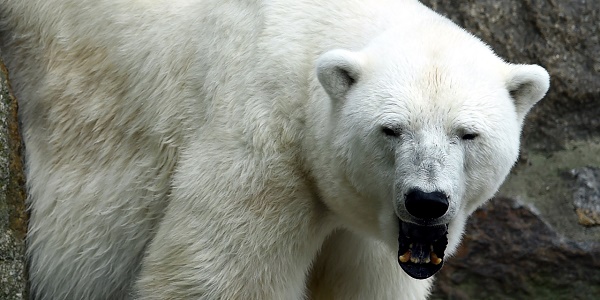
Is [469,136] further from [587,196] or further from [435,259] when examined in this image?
[587,196]

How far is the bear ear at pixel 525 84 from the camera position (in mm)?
3379

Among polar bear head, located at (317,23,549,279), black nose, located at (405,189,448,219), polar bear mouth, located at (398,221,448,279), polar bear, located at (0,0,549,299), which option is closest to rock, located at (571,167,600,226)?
polar bear, located at (0,0,549,299)

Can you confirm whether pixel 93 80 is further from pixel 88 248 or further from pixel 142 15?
pixel 88 248

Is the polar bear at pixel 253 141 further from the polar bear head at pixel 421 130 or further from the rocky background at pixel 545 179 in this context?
the rocky background at pixel 545 179

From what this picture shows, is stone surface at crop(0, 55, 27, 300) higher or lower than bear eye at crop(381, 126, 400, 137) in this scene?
lower

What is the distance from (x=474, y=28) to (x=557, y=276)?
4.21 ft

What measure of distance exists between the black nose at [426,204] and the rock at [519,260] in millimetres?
1950

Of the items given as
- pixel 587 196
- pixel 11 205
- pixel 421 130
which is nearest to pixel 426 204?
pixel 421 130

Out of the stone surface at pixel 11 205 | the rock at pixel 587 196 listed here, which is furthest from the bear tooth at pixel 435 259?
the rock at pixel 587 196

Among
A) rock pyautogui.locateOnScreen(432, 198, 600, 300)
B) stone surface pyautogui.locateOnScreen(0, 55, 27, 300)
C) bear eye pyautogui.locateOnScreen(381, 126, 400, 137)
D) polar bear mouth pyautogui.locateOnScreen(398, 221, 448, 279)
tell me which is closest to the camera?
bear eye pyautogui.locateOnScreen(381, 126, 400, 137)

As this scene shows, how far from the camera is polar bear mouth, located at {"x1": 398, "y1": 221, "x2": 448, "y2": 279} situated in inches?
130

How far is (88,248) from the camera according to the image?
4.14m

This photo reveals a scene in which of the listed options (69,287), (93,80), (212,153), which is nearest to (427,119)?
(212,153)

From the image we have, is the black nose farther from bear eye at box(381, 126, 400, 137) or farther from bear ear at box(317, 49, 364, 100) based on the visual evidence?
bear ear at box(317, 49, 364, 100)
